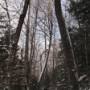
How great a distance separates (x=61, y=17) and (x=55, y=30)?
74.9 ft

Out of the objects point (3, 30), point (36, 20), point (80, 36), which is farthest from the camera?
point (36, 20)

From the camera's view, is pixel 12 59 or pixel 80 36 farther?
pixel 80 36

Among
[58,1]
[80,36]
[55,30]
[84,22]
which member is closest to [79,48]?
[80,36]

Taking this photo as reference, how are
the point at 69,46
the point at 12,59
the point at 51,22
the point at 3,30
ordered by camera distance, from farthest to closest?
the point at 51,22 < the point at 3,30 < the point at 12,59 < the point at 69,46

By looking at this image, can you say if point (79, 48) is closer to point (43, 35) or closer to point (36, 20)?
point (36, 20)

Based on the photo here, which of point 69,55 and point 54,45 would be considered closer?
point 69,55

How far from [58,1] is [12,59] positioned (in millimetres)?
2467

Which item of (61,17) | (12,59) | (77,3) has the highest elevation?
(77,3)

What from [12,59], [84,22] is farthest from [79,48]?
[12,59]

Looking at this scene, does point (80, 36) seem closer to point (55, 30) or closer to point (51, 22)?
point (51, 22)

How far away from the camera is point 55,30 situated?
2748cm

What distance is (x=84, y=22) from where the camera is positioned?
13.5 metres

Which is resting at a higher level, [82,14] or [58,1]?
[82,14]

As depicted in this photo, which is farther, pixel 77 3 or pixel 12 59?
pixel 77 3
